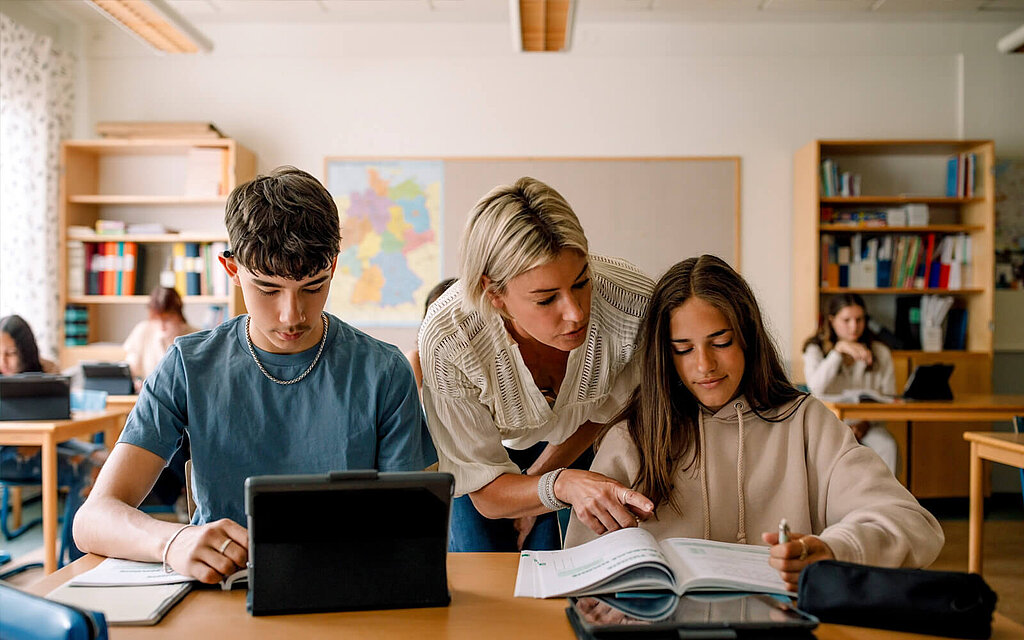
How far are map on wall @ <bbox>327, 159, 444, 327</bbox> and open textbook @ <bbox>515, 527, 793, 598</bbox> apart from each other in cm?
392

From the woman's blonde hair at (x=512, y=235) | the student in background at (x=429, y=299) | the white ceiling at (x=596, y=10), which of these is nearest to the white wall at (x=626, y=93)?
the white ceiling at (x=596, y=10)

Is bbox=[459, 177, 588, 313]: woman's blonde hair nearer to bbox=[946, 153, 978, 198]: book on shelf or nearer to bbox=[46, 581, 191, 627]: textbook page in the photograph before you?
bbox=[46, 581, 191, 627]: textbook page

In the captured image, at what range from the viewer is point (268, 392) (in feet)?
4.50

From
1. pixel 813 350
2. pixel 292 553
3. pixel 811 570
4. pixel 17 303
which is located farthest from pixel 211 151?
pixel 811 570

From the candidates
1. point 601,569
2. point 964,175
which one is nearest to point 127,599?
point 601,569

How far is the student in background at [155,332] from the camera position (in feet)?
14.6

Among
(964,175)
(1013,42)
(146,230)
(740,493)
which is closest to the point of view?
(740,493)

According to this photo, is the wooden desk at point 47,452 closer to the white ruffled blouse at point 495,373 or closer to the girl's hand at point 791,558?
the white ruffled blouse at point 495,373

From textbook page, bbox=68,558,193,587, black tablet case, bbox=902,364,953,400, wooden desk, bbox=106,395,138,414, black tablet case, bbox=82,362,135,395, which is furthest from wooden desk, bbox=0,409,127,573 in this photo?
black tablet case, bbox=902,364,953,400

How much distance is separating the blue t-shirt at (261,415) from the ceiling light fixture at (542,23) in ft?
7.60

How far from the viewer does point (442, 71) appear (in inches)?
199

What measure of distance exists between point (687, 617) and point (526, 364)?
91 cm

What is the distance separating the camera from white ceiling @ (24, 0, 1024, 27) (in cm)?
478

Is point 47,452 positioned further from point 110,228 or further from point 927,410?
point 927,410
